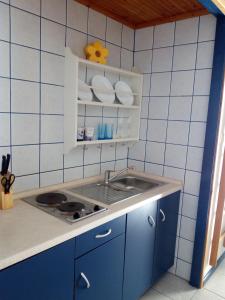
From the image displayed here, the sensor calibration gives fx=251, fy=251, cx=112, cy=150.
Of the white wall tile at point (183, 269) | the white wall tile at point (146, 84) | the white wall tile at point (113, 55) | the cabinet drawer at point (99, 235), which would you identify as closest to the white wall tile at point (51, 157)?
the cabinet drawer at point (99, 235)

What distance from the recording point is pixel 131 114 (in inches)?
86.1

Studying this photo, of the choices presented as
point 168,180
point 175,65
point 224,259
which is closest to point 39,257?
point 168,180

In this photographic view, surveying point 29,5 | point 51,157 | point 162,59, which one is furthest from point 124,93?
point 29,5

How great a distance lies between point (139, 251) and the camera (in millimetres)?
1658

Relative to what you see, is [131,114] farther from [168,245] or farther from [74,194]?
[168,245]

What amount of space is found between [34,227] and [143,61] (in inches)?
64.0

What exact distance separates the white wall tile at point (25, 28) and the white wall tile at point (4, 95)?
0.77 ft

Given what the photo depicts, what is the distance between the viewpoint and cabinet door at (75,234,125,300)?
124cm

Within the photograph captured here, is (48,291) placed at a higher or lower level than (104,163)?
lower

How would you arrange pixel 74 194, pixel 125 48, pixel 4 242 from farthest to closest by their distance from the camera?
pixel 125 48, pixel 74 194, pixel 4 242

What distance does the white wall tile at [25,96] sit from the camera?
142cm

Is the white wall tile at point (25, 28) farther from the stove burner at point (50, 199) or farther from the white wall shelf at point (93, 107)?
the stove burner at point (50, 199)

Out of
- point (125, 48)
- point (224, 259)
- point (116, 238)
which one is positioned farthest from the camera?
point (224, 259)

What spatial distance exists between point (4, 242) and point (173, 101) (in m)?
1.56
